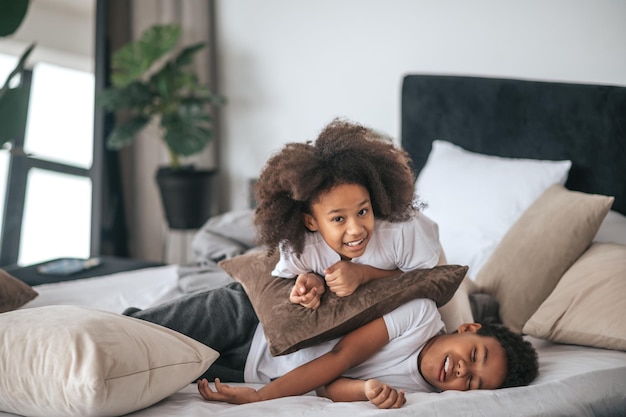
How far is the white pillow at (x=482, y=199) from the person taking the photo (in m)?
2.71

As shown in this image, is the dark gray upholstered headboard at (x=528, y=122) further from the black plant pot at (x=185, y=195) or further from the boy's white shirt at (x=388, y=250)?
the black plant pot at (x=185, y=195)

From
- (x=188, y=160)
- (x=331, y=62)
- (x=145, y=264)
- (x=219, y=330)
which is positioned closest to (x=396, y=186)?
(x=219, y=330)

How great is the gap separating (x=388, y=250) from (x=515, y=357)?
368mm

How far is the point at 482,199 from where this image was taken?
2791 mm

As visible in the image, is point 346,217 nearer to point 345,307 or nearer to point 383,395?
point 345,307

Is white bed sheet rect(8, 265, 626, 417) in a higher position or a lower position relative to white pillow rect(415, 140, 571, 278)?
lower

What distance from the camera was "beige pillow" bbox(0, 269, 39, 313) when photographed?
236 cm

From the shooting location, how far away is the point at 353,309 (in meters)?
1.86

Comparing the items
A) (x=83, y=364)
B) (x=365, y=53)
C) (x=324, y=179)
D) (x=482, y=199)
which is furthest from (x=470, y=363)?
(x=365, y=53)

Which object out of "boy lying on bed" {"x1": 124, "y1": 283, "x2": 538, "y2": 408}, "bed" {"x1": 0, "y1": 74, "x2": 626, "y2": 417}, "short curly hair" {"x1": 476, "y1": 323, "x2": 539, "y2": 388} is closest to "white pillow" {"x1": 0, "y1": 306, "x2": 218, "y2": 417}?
"bed" {"x1": 0, "y1": 74, "x2": 626, "y2": 417}

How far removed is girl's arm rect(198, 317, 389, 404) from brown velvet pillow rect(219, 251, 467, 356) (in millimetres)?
42

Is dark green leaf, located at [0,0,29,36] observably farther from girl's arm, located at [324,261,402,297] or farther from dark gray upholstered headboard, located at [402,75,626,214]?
dark gray upholstered headboard, located at [402,75,626,214]

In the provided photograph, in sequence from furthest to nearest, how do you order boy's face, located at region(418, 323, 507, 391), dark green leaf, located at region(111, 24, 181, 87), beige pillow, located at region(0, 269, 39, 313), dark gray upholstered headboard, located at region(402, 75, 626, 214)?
dark green leaf, located at region(111, 24, 181, 87), dark gray upholstered headboard, located at region(402, 75, 626, 214), beige pillow, located at region(0, 269, 39, 313), boy's face, located at region(418, 323, 507, 391)

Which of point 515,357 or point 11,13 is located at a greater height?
point 11,13
